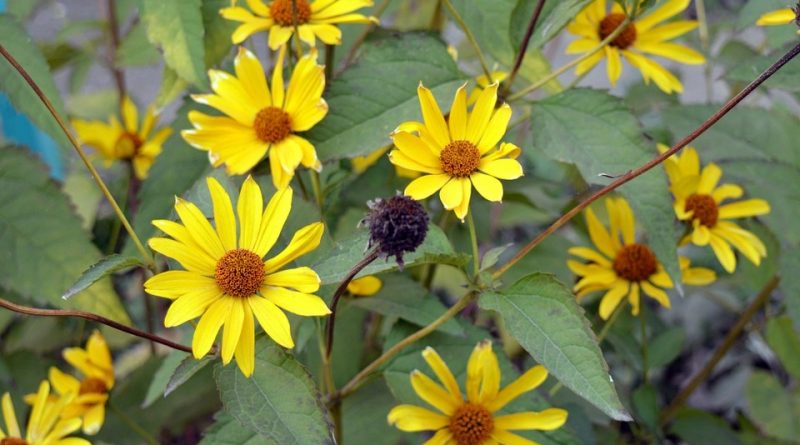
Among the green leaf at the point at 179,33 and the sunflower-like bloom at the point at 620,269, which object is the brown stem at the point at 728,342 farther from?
the green leaf at the point at 179,33

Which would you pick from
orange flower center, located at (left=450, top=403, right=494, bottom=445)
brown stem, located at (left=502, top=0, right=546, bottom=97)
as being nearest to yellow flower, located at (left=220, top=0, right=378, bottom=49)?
brown stem, located at (left=502, top=0, right=546, bottom=97)

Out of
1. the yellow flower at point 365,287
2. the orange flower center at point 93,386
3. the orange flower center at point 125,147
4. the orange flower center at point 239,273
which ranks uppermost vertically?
the orange flower center at point 125,147

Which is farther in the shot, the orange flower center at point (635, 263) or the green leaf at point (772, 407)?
the green leaf at point (772, 407)

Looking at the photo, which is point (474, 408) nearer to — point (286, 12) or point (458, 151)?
point (458, 151)

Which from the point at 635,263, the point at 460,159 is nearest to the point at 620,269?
the point at 635,263

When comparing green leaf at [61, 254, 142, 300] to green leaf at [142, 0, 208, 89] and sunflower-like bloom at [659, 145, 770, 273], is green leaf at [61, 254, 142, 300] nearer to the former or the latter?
green leaf at [142, 0, 208, 89]

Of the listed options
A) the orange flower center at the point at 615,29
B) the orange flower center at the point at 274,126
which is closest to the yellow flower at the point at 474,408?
the orange flower center at the point at 274,126

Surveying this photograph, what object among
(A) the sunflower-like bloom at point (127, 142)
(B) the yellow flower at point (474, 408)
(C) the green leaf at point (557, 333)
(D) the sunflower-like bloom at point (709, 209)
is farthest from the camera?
(A) the sunflower-like bloom at point (127, 142)

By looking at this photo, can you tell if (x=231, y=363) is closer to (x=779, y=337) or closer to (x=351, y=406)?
(x=351, y=406)

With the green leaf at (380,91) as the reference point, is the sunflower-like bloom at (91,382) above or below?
below
